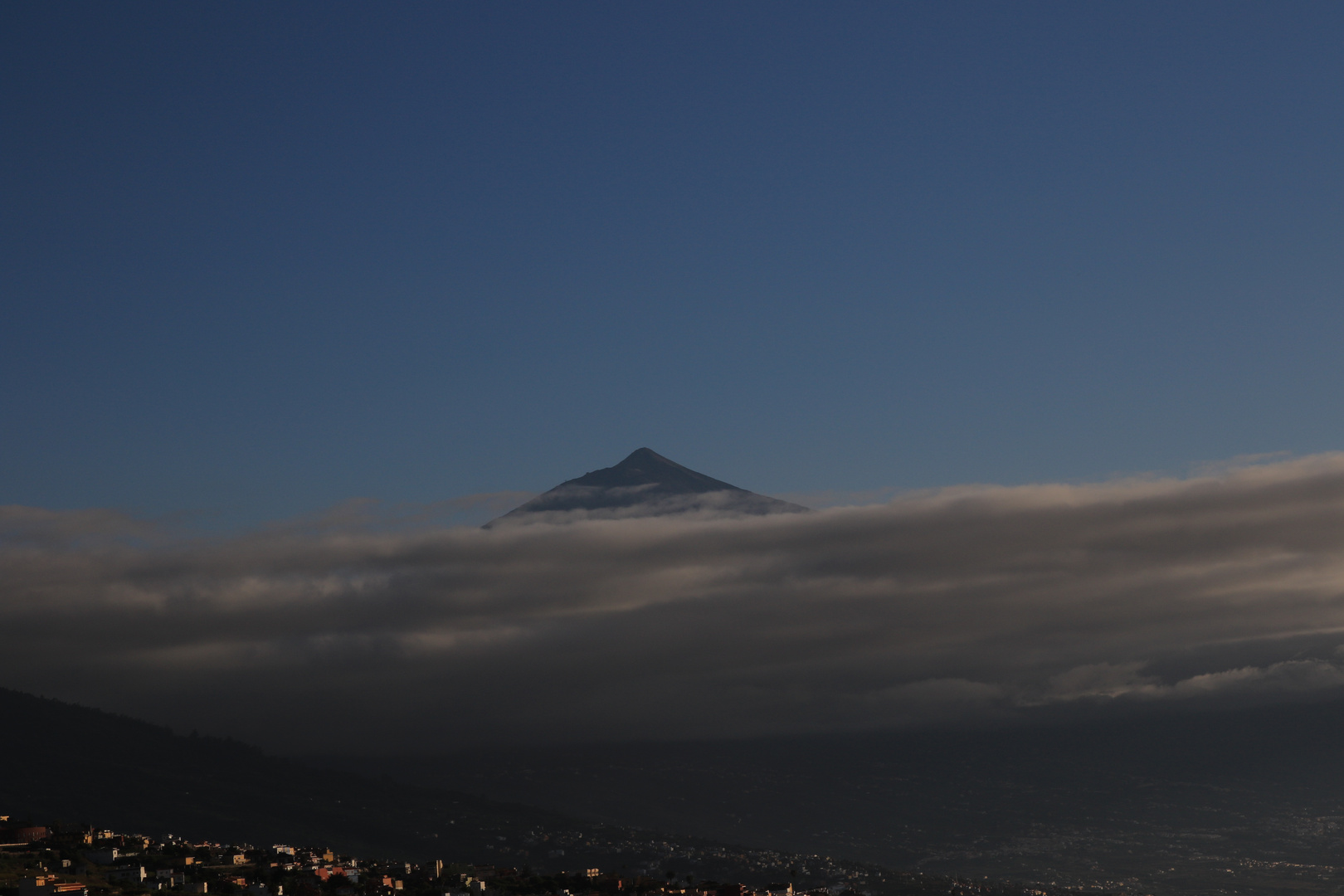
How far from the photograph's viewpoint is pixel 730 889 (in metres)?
159

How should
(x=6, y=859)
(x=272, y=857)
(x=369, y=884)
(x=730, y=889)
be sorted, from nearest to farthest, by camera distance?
(x=6, y=859)
(x=369, y=884)
(x=730, y=889)
(x=272, y=857)

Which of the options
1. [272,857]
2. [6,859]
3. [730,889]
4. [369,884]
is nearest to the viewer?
[6,859]

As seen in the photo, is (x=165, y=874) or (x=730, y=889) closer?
(x=165, y=874)

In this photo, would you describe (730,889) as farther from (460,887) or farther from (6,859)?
(6,859)

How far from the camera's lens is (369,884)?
150 meters

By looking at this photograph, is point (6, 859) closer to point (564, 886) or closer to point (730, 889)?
point (564, 886)

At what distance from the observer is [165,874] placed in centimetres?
13400

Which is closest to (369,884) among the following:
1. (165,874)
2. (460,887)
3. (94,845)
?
(460,887)

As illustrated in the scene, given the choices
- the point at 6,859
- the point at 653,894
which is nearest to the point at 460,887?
the point at 653,894

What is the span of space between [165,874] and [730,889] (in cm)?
6027

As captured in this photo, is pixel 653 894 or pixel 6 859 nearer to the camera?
pixel 6 859

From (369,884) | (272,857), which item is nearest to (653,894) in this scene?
(369,884)

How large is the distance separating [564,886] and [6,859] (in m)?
61.7

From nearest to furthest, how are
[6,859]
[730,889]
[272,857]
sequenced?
[6,859] → [730,889] → [272,857]
